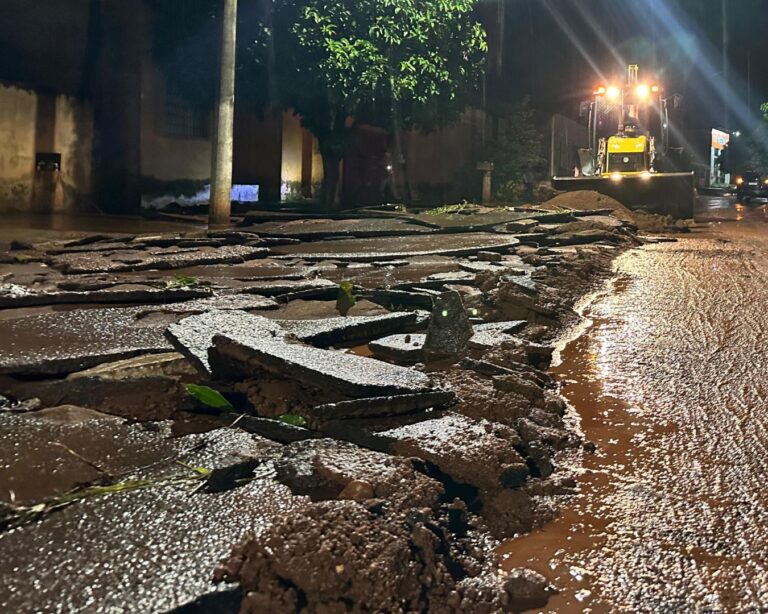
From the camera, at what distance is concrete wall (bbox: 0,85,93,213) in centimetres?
1472

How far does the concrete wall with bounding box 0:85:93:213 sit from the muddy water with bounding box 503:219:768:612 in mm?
12727

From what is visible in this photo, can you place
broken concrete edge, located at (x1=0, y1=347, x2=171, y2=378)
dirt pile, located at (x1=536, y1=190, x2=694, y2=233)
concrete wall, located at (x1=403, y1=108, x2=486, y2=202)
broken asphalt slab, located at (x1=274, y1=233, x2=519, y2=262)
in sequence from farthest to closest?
concrete wall, located at (x1=403, y1=108, x2=486, y2=202)
dirt pile, located at (x1=536, y1=190, x2=694, y2=233)
broken asphalt slab, located at (x1=274, y1=233, x2=519, y2=262)
broken concrete edge, located at (x1=0, y1=347, x2=171, y2=378)

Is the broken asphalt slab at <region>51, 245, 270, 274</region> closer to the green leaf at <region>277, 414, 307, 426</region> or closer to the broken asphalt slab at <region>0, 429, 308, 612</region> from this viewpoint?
the green leaf at <region>277, 414, 307, 426</region>

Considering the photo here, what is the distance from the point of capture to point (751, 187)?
30.6 meters

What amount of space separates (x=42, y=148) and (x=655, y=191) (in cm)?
1273

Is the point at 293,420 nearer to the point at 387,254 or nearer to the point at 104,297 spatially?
the point at 104,297

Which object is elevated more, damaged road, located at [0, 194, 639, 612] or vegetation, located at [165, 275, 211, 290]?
vegetation, located at [165, 275, 211, 290]

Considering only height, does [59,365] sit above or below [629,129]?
below

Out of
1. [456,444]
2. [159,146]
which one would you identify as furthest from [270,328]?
[159,146]

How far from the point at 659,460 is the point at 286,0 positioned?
1452cm

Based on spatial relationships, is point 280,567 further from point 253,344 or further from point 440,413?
point 253,344

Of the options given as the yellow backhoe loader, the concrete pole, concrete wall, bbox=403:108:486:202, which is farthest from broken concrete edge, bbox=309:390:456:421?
concrete wall, bbox=403:108:486:202

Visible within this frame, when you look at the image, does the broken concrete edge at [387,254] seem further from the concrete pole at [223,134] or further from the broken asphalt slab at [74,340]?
the concrete pole at [223,134]

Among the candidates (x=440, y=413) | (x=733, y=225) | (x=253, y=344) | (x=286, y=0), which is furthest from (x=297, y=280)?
(x=733, y=225)
